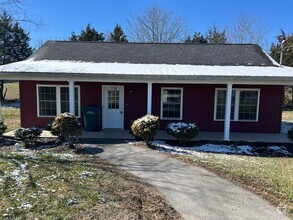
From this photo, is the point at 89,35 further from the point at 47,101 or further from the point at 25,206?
the point at 25,206

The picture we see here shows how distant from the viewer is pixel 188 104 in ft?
41.2

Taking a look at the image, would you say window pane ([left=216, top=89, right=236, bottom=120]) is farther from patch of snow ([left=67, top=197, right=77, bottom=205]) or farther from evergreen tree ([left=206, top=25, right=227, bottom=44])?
evergreen tree ([left=206, top=25, right=227, bottom=44])

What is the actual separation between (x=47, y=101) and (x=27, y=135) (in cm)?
344

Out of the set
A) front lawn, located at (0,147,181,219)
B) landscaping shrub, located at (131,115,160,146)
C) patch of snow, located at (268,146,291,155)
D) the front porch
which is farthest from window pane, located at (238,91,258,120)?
front lawn, located at (0,147,181,219)

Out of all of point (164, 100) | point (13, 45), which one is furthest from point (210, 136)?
point (13, 45)

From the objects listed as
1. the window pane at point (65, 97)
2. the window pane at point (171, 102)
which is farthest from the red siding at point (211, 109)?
the window pane at point (65, 97)

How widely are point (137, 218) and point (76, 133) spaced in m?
5.48

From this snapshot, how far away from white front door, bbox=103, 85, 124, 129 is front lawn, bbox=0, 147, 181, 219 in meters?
5.55

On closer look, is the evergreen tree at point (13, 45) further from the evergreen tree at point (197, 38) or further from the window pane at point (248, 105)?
the window pane at point (248, 105)

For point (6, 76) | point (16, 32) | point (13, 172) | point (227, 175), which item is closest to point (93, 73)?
point (6, 76)

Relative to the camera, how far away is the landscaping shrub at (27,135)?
9.31 m

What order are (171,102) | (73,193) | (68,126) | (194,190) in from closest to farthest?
(73,193) → (194,190) → (68,126) → (171,102)

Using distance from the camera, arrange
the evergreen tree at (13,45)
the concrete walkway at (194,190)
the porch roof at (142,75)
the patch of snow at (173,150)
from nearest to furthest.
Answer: the concrete walkway at (194,190)
the patch of snow at (173,150)
the porch roof at (142,75)
the evergreen tree at (13,45)

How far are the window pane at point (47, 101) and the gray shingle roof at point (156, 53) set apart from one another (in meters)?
2.14
